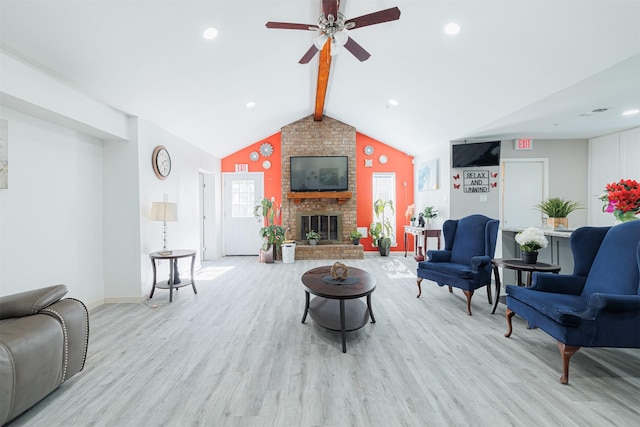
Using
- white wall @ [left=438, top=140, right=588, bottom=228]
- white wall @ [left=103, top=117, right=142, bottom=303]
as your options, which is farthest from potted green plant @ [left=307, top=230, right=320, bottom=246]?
white wall @ [left=103, top=117, right=142, bottom=303]

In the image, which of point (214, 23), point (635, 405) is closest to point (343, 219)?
point (214, 23)

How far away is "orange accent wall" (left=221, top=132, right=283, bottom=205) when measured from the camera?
634 cm

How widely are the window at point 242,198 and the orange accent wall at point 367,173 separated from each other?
0.35 m

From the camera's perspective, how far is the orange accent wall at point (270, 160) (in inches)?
250

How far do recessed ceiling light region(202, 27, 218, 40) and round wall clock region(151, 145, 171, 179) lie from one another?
1.78 meters

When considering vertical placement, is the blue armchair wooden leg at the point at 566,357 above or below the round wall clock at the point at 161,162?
below

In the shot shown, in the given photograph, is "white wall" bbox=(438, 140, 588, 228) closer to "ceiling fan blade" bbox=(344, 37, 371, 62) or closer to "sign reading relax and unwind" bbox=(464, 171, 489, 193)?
"sign reading relax and unwind" bbox=(464, 171, 489, 193)

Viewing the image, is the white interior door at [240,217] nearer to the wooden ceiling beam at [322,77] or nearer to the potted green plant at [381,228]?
the wooden ceiling beam at [322,77]

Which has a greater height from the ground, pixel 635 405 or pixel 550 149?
pixel 550 149

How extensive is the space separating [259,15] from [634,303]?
3702 mm

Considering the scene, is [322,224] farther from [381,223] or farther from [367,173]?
[367,173]

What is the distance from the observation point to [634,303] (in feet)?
5.31

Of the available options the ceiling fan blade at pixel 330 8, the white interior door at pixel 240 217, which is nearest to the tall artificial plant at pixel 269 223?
the white interior door at pixel 240 217

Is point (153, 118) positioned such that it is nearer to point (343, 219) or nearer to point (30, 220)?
point (30, 220)
